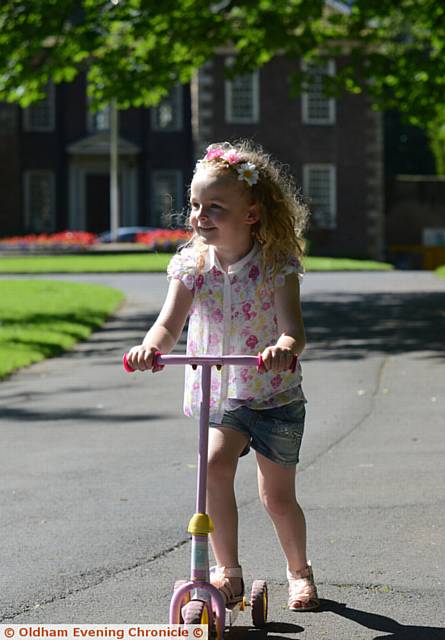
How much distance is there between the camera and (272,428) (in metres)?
4.69

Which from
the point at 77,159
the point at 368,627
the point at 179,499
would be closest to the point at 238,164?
the point at 368,627

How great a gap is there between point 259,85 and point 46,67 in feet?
86.7

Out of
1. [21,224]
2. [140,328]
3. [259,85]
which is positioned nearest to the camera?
[140,328]

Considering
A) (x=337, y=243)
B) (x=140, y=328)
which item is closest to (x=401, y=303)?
(x=140, y=328)

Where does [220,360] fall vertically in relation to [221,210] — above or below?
below

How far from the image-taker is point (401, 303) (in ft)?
72.7

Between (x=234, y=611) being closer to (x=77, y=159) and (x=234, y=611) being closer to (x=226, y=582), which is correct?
(x=226, y=582)

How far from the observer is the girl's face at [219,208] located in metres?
4.57

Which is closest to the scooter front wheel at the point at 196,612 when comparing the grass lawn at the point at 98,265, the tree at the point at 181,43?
the tree at the point at 181,43

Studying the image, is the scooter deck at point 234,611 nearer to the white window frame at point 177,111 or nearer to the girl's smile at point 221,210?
the girl's smile at point 221,210

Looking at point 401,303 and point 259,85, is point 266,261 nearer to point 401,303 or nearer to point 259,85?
point 401,303

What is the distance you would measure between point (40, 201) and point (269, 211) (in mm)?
46555

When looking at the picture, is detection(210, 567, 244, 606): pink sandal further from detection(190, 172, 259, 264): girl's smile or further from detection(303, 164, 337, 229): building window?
detection(303, 164, 337, 229): building window

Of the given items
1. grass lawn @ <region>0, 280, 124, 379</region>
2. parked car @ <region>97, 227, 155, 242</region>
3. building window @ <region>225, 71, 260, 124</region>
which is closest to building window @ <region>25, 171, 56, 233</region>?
parked car @ <region>97, 227, 155, 242</region>
